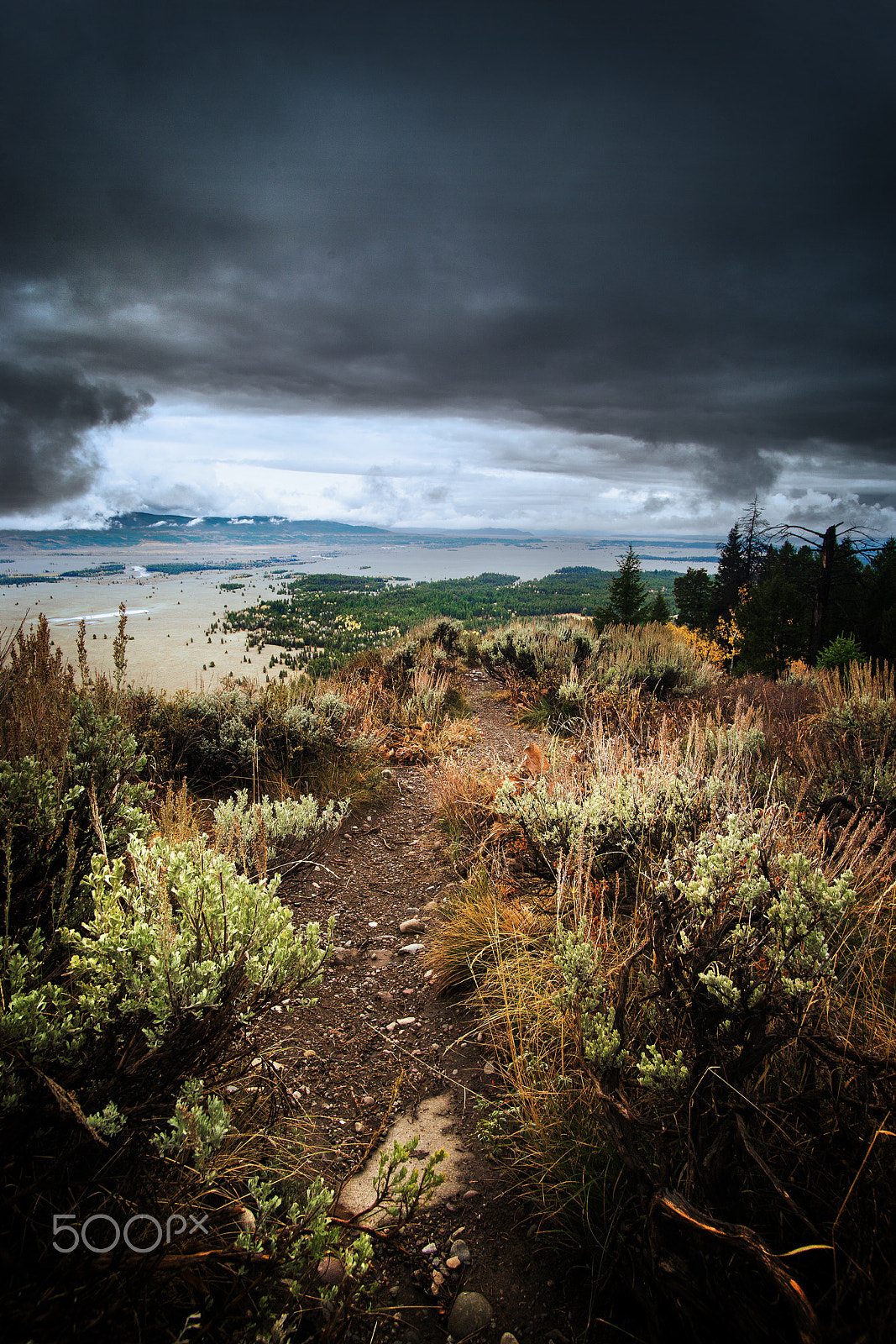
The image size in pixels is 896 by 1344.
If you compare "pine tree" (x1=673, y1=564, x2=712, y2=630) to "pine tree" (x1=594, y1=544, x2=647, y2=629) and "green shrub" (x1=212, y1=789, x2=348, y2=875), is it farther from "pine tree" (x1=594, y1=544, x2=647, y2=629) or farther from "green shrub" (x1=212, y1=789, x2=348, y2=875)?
"green shrub" (x1=212, y1=789, x2=348, y2=875)

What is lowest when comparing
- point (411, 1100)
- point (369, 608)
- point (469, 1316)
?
point (411, 1100)

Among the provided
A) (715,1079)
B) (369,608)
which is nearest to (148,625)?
(715,1079)

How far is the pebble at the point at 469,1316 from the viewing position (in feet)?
5.14

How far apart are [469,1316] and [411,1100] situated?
83 cm

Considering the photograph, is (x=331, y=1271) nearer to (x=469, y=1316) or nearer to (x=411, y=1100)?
(x=469, y=1316)

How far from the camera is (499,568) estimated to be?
104m

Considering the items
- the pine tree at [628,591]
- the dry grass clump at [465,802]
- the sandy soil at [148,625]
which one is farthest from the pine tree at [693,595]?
the dry grass clump at [465,802]

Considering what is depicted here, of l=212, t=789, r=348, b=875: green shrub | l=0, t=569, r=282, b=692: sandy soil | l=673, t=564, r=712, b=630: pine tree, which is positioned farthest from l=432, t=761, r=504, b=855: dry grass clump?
l=673, t=564, r=712, b=630: pine tree

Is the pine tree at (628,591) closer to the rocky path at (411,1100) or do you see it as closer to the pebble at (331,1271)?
the rocky path at (411,1100)

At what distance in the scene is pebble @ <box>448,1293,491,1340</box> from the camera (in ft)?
5.14

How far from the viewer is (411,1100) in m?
2.38
